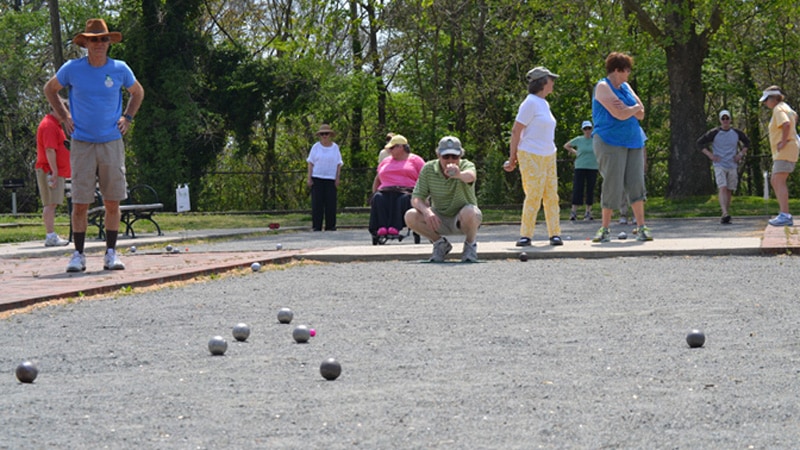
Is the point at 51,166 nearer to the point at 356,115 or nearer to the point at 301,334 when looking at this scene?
the point at 301,334

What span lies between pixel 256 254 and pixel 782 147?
6651 millimetres

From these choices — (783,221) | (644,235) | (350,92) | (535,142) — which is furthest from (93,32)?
(350,92)

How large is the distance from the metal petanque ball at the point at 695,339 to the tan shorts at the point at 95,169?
5912 mm

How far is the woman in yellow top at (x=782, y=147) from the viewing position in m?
14.7

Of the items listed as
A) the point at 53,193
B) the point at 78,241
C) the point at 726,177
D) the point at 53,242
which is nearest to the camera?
the point at 78,241

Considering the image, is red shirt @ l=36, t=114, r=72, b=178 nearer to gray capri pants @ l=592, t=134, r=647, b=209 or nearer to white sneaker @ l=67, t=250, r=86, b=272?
white sneaker @ l=67, t=250, r=86, b=272

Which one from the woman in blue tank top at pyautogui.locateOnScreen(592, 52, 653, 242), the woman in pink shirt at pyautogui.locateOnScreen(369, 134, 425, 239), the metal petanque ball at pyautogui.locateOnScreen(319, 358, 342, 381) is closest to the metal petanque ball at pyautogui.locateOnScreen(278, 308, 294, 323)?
the metal petanque ball at pyautogui.locateOnScreen(319, 358, 342, 381)

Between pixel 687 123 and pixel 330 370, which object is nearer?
pixel 330 370

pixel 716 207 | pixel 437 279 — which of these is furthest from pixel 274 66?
pixel 437 279

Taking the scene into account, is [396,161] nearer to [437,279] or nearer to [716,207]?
[437,279]

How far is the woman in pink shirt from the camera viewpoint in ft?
48.0

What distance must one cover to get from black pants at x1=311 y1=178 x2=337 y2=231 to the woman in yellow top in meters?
6.74

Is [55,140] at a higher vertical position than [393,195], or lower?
higher

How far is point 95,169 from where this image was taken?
34.2 ft
